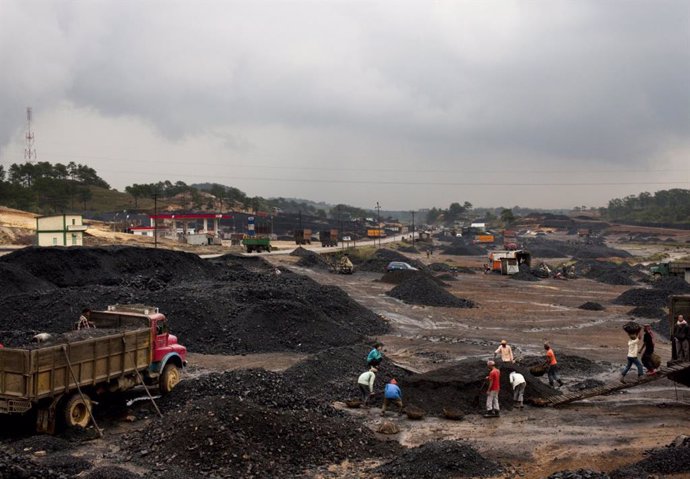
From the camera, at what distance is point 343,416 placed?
17.2 m

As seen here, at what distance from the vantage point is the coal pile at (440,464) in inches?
512

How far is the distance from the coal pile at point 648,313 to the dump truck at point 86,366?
32956 millimetres

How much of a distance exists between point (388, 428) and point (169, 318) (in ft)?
49.2

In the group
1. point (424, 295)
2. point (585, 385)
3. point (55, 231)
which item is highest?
point (55, 231)

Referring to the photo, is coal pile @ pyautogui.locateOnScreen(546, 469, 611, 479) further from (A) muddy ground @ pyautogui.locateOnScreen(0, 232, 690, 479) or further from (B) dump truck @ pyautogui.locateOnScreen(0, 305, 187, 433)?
(B) dump truck @ pyautogui.locateOnScreen(0, 305, 187, 433)

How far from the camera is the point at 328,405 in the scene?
695 inches

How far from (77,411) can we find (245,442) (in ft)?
14.7

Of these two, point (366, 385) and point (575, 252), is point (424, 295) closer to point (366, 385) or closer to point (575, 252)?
point (366, 385)

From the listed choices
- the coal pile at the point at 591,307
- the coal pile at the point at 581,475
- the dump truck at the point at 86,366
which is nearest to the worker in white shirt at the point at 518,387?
the coal pile at the point at 581,475

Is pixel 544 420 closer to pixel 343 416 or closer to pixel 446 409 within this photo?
pixel 446 409

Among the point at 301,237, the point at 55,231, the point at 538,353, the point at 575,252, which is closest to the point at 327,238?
the point at 301,237

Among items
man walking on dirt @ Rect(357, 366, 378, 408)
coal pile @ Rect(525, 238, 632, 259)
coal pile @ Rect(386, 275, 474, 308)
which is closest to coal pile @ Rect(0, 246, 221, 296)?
coal pile @ Rect(386, 275, 474, 308)

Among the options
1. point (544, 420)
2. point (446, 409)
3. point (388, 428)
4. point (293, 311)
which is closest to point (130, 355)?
point (388, 428)

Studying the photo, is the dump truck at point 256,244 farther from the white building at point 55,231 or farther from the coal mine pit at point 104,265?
the coal mine pit at point 104,265
